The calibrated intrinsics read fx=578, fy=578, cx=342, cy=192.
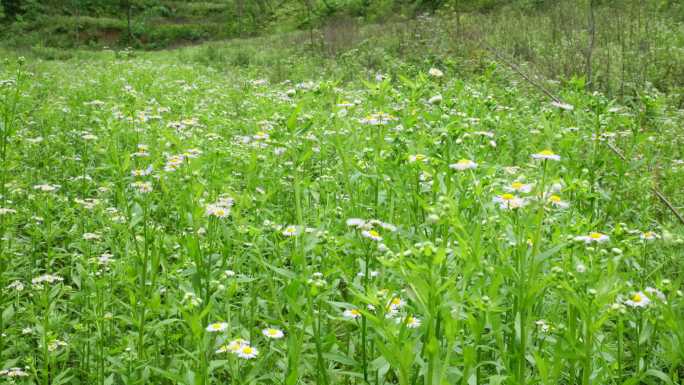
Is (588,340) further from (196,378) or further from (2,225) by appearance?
(2,225)

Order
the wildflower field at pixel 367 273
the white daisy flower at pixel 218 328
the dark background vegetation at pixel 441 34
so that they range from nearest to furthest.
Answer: the wildflower field at pixel 367 273 → the white daisy flower at pixel 218 328 → the dark background vegetation at pixel 441 34

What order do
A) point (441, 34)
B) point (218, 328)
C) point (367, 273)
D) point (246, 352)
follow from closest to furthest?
1. point (246, 352)
2. point (218, 328)
3. point (367, 273)
4. point (441, 34)

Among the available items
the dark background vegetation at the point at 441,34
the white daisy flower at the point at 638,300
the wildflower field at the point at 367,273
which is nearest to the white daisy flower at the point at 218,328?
the wildflower field at the point at 367,273

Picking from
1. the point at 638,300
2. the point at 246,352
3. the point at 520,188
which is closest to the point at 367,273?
the point at 246,352

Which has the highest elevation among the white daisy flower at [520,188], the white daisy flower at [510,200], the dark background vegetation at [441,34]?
the white daisy flower at [520,188]

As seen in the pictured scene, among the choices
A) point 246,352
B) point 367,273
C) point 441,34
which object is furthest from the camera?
point 441,34

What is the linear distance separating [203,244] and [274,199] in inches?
43.3

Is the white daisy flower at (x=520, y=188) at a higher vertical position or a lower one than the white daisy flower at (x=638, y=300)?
higher

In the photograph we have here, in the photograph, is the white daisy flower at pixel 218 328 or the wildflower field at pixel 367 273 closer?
the wildflower field at pixel 367 273

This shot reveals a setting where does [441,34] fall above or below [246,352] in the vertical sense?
above

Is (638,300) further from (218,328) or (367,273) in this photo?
(218,328)

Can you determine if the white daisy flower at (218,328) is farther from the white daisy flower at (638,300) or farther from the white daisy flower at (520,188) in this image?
the white daisy flower at (638,300)

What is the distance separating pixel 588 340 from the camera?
5.66 feet

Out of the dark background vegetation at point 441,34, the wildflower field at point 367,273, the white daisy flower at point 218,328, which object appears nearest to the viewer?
the wildflower field at point 367,273
